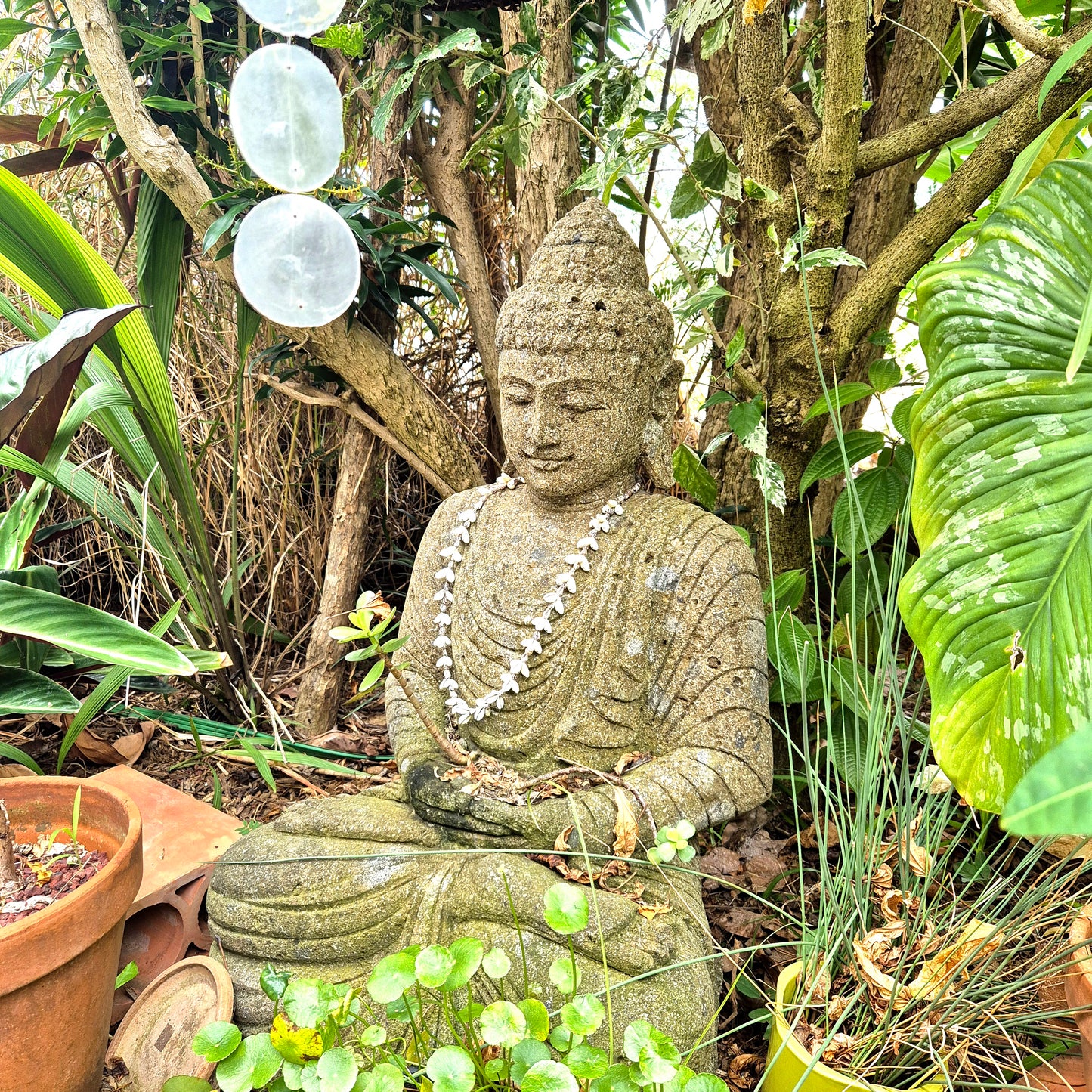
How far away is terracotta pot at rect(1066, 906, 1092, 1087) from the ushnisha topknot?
1.09 m

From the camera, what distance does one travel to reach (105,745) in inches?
92.9

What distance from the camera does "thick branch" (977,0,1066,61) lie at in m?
1.34

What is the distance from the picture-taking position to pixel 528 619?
1629 mm

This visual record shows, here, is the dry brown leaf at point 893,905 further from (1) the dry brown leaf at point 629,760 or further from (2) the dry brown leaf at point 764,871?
(2) the dry brown leaf at point 764,871

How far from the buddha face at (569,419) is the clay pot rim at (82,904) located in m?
0.87

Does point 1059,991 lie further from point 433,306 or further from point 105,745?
point 433,306

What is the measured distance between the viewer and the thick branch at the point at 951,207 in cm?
160

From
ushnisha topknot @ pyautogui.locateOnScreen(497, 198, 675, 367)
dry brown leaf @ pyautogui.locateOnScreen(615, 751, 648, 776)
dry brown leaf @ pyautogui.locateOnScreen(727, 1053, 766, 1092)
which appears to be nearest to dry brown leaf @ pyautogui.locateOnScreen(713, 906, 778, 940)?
dry brown leaf @ pyautogui.locateOnScreen(727, 1053, 766, 1092)

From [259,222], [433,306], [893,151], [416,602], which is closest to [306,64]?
[259,222]

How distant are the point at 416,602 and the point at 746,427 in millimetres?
758

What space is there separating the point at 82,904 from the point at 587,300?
3.99 feet

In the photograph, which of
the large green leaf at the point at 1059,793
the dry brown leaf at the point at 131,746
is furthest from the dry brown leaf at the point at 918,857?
the dry brown leaf at the point at 131,746

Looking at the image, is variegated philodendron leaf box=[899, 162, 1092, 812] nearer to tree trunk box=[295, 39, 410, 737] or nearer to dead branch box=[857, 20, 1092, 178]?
dead branch box=[857, 20, 1092, 178]

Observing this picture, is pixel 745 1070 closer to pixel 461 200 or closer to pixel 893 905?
pixel 893 905
